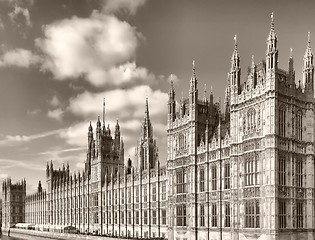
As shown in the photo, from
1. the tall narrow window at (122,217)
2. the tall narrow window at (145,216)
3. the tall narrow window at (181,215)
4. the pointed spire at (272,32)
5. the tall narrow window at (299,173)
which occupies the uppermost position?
the pointed spire at (272,32)

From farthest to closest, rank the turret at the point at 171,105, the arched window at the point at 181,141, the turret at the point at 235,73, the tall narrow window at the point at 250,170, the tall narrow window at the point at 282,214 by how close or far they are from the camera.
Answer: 1. the turret at the point at 171,105
2. the arched window at the point at 181,141
3. the turret at the point at 235,73
4. the tall narrow window at the point at 250,170
5. the tall narrow window at the point at 282,214

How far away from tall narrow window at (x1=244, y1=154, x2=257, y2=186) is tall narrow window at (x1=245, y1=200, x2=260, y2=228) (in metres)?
2.36

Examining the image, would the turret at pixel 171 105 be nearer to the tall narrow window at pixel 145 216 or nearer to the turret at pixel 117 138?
the tall narrow window at pixel 145 216

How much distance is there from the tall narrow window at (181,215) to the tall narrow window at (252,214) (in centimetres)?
1503

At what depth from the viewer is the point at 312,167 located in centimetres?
5822

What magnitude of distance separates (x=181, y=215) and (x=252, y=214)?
55.6ft

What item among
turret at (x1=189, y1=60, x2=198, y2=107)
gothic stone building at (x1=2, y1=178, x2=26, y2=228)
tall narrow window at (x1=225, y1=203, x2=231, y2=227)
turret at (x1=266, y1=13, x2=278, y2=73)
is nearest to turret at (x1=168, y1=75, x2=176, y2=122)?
turret at (x1=189, y1=60, x2=198, y2=107)

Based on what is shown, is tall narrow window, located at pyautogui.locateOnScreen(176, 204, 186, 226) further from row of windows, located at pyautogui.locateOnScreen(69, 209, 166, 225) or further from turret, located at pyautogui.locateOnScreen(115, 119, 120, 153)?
turret, located at pyautogui.locateOnScreen(115, 119, 120, 153)

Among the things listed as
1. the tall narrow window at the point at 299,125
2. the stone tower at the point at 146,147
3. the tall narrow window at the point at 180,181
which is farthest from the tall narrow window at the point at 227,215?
the stone tower at the point at 146,147

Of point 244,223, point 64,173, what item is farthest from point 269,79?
point 64,173

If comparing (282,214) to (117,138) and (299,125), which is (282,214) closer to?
(299,125)

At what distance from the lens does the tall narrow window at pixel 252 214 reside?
→ 182ft

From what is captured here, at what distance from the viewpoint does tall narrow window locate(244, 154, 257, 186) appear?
5638 centimetres

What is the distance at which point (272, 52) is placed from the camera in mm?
54844
